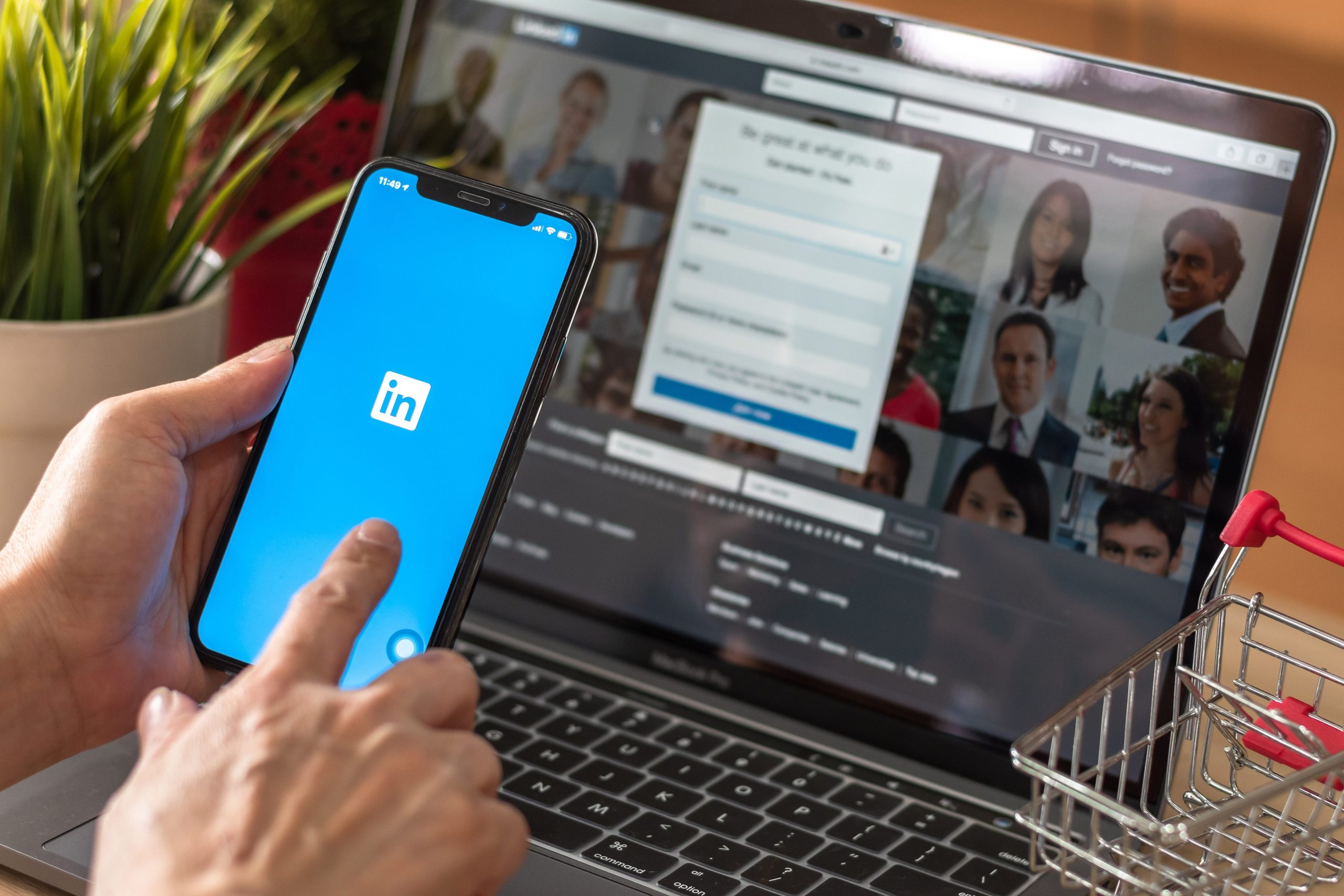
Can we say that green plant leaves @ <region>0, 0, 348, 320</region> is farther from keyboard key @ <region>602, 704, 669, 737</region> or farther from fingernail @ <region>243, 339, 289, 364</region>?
keyboard key @ <region>602, 704, 669, 737</region>

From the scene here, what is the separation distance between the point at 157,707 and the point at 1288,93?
721 millimetres

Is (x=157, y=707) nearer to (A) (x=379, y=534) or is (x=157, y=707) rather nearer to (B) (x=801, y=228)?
(A) (x=379, y=534)

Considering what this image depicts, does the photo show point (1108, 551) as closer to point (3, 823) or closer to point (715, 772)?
point (715, 772)

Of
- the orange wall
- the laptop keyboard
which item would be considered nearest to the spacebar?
the laptop keyboard

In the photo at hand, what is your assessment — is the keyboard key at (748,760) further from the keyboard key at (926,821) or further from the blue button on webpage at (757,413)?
the blue button on webpage at (757,413)

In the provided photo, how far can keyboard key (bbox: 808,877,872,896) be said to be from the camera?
0.49 m

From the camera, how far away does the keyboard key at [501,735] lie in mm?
578

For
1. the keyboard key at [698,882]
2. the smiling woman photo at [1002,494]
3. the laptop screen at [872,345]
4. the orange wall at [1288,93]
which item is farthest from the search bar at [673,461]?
the orange wall at [1288,93]

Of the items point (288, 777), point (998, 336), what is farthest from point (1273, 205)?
point (288, 777)

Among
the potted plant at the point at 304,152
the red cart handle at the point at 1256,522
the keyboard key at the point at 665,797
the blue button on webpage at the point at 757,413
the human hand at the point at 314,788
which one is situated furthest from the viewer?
the potted plant at the point at 304,152

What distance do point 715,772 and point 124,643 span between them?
0.29 metres

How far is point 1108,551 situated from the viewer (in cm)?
59

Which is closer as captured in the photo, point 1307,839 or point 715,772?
point 1307,839

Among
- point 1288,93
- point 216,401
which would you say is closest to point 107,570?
point 216,401
